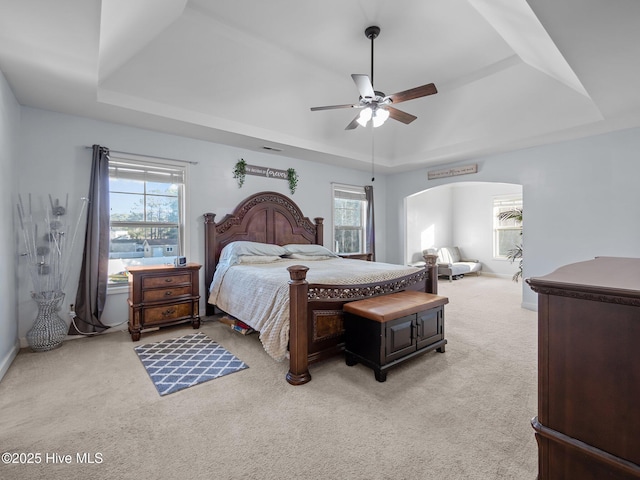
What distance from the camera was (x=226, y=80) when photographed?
12.2 feet

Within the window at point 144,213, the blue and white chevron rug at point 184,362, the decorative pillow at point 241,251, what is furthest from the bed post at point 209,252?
the blue and white chevron rug at point 184,362

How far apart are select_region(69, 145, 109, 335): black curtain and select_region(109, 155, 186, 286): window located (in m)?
0.18

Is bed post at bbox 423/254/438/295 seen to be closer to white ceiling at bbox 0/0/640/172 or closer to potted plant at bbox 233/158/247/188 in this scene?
white ceiling at bbox 0/0/640/172

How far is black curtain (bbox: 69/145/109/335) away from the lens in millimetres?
3570

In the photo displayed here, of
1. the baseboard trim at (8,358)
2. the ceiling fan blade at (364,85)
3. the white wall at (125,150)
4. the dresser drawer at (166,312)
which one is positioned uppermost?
the ceiling fan blade at (364,85)

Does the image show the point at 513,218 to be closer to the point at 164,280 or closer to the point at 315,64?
the point at 315,64

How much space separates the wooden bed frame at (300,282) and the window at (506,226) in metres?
Answer: 5.71

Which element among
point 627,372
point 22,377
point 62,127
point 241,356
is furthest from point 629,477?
point 62,127

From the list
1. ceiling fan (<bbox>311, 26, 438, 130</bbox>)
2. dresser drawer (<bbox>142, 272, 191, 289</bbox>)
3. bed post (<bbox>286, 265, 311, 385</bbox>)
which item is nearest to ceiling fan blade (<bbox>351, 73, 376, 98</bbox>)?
ceiling fan (<bbox>311, 26, 438, 130</bbox>)

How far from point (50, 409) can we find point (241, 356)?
1.45 metres

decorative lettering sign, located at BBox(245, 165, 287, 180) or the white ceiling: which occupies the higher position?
the white ceiling

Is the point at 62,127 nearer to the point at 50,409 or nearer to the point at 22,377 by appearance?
the point at 22,377

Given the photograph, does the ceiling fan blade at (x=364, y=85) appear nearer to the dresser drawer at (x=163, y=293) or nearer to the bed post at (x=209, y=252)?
the bed post at (x=209, y=252)

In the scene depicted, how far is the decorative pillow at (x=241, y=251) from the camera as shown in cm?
417
